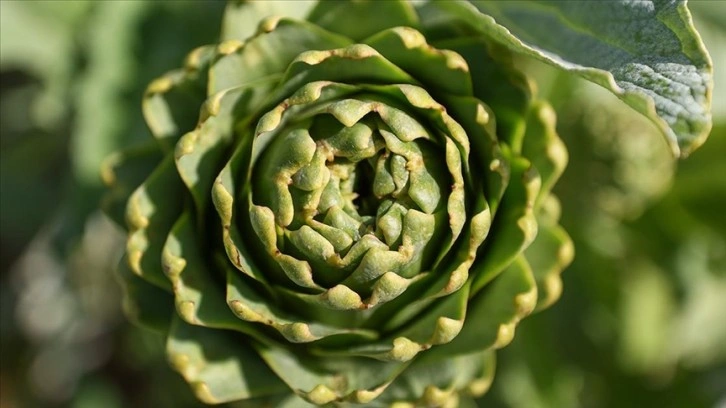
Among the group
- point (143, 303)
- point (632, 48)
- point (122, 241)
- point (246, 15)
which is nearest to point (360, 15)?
point (246, 15)

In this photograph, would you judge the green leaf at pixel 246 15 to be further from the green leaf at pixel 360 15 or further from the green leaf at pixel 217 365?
the green leaf at pixel 217 365

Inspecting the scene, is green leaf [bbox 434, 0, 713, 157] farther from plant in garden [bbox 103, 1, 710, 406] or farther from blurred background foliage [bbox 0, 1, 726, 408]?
blurred background foliage [bbox 0, 1, 726, 408]

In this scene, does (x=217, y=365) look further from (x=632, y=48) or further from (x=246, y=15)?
(x=632, y=48)

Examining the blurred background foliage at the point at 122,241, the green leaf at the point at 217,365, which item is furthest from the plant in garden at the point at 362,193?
the blurred background foliage at the point at 122,241

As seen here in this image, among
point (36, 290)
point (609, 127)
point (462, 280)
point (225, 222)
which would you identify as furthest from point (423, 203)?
point (36, 290)

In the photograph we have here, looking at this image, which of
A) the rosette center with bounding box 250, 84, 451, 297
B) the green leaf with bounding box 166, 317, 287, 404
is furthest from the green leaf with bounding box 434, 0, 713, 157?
the green leaf with bounding box 166, 317, 287, 404

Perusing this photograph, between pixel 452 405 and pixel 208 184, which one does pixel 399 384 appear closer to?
pixel 452 405
